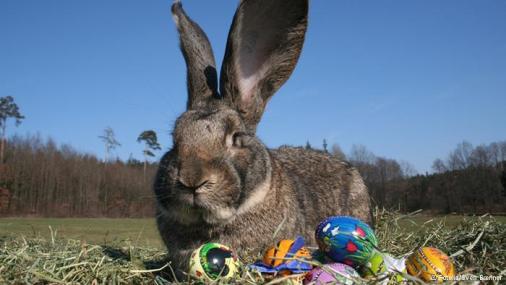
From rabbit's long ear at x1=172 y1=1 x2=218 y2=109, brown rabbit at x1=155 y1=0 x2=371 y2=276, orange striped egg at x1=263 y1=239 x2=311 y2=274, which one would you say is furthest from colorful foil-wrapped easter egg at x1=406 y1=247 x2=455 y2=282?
rabbit's long ear at x1=172 y1=1 x2=218 y2=109

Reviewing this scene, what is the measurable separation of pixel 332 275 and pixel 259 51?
2581 mm

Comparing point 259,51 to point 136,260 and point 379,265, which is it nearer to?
point 379,265

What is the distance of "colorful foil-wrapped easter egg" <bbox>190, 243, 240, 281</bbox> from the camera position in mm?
3275

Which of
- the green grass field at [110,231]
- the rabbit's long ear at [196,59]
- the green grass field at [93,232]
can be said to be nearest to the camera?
the rabbit's long ear at [196,59]

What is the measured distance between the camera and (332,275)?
2.93 metres

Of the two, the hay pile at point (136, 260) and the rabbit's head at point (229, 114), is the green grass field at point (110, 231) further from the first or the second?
the rabbit's head at point (229, 114)

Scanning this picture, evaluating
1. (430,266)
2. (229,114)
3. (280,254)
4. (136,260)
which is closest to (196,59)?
(229,114)

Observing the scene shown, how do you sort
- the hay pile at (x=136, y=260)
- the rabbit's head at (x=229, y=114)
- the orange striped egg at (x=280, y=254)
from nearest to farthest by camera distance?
the orange striped egg at (x=280, y=254) < the rabbit's head at (x=229, y=114) < the hay pile at (x=136, y=260)

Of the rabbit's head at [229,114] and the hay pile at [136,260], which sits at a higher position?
the rabbit's head at [229,114]

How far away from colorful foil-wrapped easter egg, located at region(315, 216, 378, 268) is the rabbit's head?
76 centimetres

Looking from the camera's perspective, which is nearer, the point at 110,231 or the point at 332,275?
the point at 332,275

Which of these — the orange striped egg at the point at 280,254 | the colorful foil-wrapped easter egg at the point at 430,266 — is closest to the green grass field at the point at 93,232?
the orange striped egg at the point at 280,254

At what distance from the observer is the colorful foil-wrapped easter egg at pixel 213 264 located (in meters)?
3.28

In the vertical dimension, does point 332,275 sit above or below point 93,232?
above
